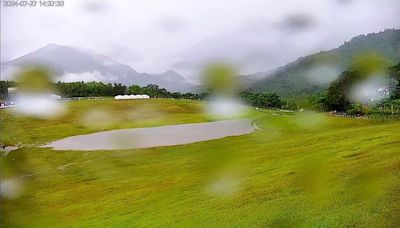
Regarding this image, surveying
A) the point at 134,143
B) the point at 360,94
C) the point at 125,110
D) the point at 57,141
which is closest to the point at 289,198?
the point at 134,143

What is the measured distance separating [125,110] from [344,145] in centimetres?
244

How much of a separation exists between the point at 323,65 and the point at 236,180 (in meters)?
1.40

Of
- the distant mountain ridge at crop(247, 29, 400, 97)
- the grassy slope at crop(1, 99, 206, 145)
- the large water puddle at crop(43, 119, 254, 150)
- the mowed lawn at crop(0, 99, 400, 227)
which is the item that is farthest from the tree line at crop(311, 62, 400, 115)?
the grassy slope at crop(1, 99, 206, 145)

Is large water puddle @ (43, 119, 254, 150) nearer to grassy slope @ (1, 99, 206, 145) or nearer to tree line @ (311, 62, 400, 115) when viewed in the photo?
grassy slope @ (1, 99, 206, 145)

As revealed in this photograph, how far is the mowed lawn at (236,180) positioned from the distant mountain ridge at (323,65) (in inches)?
11.8

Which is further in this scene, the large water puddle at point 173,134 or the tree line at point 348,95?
the large water puddle at point 173,134

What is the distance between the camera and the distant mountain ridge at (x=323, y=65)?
1998 mm

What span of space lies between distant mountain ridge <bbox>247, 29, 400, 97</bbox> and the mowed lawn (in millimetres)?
301

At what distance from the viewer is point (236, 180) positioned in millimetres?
3312

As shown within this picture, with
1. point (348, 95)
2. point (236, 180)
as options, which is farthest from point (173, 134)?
point (348, 95)

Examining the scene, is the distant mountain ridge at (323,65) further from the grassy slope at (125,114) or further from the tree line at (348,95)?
the grassy slope at (125,114)

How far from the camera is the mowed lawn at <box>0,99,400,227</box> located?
2895mm

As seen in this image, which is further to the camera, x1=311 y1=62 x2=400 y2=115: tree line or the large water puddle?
the large water puddle

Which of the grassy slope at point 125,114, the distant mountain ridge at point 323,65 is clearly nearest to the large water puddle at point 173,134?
the grassy slope at point 125,114
